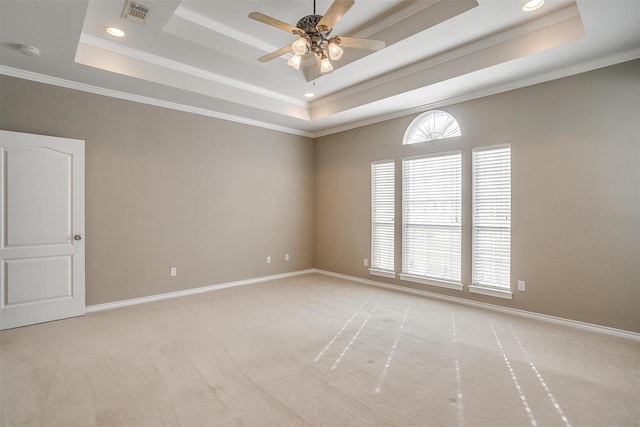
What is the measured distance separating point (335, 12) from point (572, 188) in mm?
3195

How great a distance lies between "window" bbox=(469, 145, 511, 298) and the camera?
4.01 m

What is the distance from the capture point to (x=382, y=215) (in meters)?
5.44

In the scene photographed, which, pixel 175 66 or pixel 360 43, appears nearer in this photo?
pixel 360 43

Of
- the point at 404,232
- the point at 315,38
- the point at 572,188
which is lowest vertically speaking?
the point at 404,232

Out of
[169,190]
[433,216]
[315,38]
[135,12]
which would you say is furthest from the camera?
[433,216]

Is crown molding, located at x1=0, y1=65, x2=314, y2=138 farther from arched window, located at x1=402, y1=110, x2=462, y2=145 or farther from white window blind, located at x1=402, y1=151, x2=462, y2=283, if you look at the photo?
white window blind, located at x1=402, y1=151, x2=462, y2=283

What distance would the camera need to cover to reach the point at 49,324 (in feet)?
11.6

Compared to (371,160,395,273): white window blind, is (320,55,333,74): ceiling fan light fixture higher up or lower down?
higher up

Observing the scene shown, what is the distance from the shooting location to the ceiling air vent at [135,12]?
110 inches

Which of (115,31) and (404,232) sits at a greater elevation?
(115,31)

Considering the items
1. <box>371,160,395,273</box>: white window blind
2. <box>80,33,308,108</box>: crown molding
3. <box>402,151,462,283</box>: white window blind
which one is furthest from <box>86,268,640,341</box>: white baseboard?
<box>80,33,308,108</box>: crown molding

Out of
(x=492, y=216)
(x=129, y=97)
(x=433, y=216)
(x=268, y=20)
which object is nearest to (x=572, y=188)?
(x=492, y=216)

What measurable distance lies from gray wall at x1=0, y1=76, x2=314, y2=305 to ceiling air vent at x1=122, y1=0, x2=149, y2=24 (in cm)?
151

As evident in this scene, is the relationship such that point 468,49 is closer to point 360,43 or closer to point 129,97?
point 360,43
